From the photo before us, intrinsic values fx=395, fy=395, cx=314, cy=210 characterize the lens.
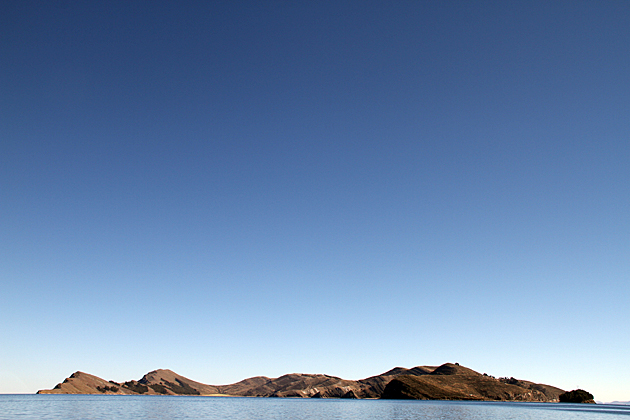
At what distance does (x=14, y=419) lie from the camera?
86438mm

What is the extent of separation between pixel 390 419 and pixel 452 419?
17799 mm

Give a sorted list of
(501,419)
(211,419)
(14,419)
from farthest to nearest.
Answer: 1. (501,419)
2. (211,419)
3. (14,419)

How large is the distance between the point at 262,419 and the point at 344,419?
21.6m

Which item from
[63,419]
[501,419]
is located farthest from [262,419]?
[501,419]

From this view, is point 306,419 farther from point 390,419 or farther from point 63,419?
point 63,419

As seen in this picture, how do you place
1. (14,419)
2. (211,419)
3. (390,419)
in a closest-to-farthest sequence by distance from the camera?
(14,419)
(211,419)
(390,419)

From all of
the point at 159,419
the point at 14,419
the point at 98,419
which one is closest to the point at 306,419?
the point at 159,419

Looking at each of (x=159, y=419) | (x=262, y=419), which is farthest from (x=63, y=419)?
(x=262, y=419)

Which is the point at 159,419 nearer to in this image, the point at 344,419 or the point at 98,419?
the point at 98,419

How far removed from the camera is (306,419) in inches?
3905

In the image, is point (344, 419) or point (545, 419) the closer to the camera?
point (344, 419)

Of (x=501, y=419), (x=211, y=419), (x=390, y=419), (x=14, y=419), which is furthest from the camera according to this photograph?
(x=501, y=419)

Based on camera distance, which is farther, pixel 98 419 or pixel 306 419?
pixel 306 419

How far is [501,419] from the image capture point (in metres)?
111
